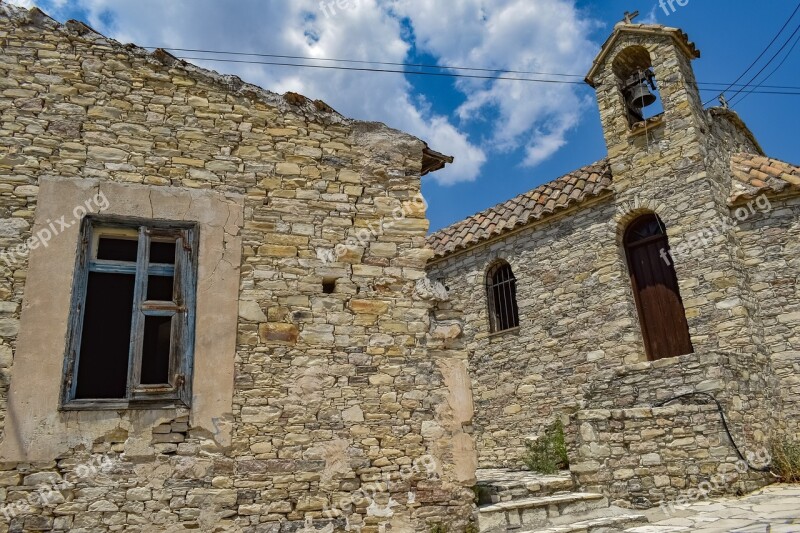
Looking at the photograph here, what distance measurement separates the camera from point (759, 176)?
31.1ft

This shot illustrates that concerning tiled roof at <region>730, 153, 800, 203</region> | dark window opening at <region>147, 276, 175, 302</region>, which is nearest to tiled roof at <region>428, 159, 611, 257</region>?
tiled roof at <region>730, 153, 800, 203</region>

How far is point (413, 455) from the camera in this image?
539 cm

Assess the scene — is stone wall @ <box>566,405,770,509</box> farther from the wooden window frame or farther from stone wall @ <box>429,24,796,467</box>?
the wooden window frame

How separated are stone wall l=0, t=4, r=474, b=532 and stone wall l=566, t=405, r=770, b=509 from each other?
98.7 inches

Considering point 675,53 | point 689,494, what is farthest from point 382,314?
point 675,53

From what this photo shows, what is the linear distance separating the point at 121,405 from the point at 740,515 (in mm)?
5978

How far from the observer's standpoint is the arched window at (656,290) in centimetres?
940

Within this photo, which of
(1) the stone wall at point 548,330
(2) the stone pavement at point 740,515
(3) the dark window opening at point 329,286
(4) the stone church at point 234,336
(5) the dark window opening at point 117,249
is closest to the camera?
(4) the stone church at point 234,336

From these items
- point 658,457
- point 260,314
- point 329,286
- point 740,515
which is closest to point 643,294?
point 658,457

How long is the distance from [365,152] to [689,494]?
18.4ft

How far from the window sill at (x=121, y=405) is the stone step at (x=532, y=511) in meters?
3.06

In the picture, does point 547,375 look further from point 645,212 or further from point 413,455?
point 413,455

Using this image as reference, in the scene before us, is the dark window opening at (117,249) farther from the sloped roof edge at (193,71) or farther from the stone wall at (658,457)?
the stone wall at (658,457)

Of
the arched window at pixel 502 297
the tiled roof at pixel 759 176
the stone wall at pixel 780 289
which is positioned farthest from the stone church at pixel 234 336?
the arched window at pixel 502 297
